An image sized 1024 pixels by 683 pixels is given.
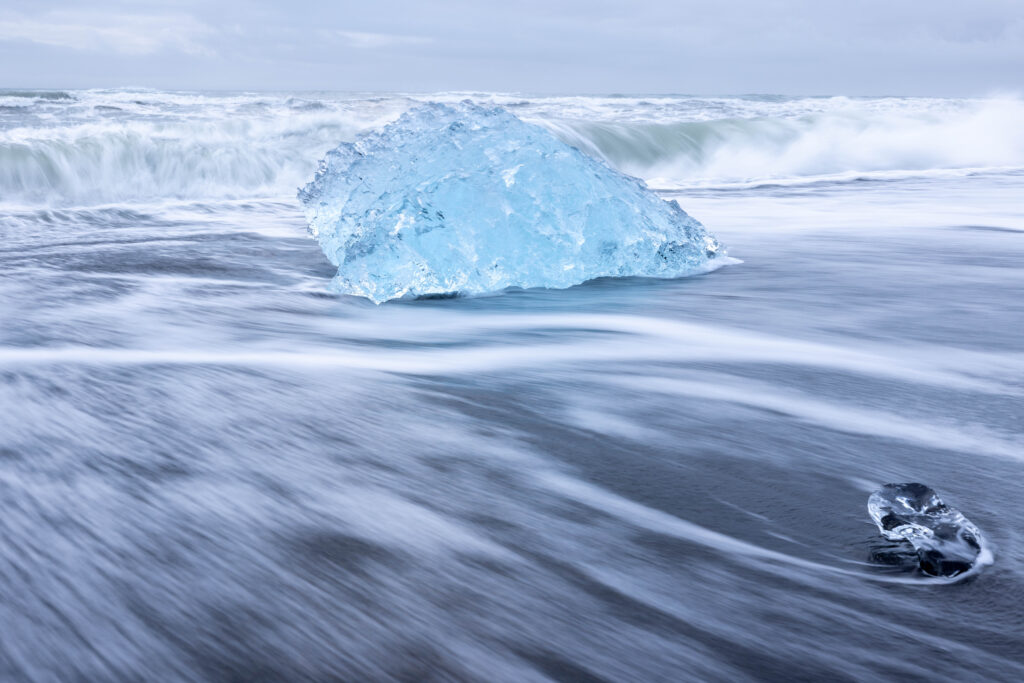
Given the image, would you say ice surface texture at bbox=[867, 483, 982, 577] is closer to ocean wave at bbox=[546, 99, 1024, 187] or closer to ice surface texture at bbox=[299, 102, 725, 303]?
ice surface texture at bbox=[299, 102, 725, 303]

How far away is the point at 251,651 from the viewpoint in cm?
130

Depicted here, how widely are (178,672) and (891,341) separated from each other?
266cm

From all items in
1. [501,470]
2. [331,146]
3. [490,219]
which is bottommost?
[501,470]

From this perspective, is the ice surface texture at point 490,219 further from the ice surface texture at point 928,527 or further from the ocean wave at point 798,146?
the ocean wave at point 798,146

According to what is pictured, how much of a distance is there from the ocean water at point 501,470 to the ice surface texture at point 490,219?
12cm

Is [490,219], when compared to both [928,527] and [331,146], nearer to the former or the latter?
[928,527]

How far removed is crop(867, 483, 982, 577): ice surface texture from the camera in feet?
4.92

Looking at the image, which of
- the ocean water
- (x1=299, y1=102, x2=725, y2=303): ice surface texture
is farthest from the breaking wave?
(x1=299, y1=102, x2=725, y2=303): ice surface texture

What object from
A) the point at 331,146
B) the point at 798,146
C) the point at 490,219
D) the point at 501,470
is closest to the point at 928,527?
the point at 501,470

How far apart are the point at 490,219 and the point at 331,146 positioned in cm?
755

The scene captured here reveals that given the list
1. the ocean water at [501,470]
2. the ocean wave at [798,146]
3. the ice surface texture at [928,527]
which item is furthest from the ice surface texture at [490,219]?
the ocean wave at [798,146]

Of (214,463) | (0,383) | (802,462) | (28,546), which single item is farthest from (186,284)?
(802,462)

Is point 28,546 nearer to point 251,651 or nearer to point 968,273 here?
point 251,651

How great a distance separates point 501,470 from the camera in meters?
2.00
